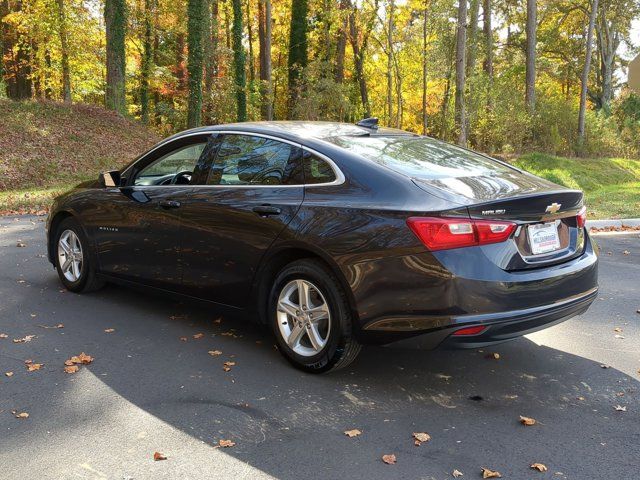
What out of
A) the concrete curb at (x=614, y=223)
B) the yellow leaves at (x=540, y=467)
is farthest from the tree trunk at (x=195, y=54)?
the yellow leaves at (x=540, y=467)

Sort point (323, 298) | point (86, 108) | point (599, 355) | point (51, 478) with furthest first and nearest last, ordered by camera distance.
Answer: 1. point (86, 108)
2. point (599, 355)
3. point (323, 298)
4. point (51, 478)

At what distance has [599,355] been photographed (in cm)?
485

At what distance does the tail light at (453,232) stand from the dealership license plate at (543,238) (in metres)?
0.35

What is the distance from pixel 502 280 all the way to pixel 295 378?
152cm

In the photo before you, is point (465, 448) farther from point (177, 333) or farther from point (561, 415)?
→ point (177, 333)

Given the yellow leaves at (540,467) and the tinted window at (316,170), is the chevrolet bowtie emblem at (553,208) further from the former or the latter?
the yellow leaves at (540,467)

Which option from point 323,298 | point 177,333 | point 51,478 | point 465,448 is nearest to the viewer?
point 51,478

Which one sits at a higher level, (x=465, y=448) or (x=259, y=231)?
(x=259, y=231)

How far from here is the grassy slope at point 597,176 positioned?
626 inches

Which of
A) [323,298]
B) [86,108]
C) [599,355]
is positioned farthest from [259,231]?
[86,108]

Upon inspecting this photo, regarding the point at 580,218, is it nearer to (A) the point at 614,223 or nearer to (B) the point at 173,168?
(B) the point at 173,168

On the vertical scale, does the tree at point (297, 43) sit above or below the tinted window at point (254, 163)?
above

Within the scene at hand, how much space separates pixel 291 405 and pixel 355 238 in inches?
42.6

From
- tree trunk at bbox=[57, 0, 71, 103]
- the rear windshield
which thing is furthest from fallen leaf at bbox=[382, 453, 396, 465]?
tree trunk at bbox=[57, 0, 71, 103]
